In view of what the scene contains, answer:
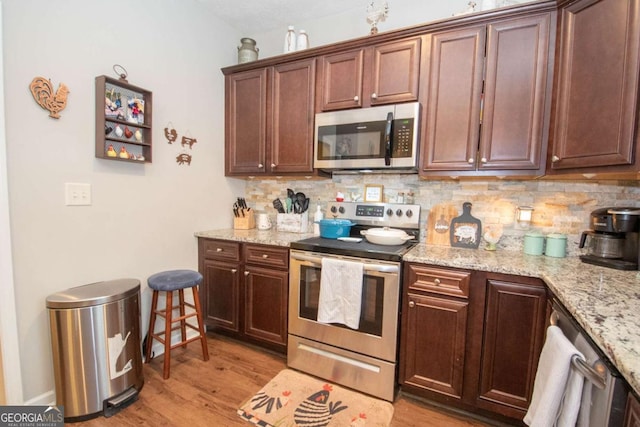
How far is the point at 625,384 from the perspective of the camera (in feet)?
2.53

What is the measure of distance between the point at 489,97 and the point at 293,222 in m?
1.72

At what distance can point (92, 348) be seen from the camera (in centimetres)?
157

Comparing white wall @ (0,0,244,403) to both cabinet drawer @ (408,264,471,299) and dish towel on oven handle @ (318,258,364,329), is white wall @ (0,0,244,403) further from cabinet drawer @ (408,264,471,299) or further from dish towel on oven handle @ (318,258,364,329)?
cabinet drawer @ (408,264,471,299)

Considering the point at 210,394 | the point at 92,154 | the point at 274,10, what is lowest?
the point at 210,394

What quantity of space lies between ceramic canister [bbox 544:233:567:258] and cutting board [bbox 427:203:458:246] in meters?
0.57

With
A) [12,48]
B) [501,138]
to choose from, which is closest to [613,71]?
[501,138]

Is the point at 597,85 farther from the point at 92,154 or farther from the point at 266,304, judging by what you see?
the point at 92,154

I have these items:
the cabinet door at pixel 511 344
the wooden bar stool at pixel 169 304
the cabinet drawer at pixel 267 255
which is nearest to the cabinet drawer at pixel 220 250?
the cabinet drawer at pixel 267 255

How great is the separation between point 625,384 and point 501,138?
138 cm

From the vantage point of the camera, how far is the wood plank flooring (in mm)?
1621

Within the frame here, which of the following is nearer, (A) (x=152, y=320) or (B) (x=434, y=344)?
(B) (x=434, y=344)

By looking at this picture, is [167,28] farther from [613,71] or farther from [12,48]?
[613,71]

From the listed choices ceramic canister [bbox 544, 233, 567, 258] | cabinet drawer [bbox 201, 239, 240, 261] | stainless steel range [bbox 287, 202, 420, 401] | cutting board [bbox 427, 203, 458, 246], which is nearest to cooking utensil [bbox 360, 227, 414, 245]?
stainless steel range [bbox 287, 202, 420, 401]

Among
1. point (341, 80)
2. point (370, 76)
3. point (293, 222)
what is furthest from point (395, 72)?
point (293, 222)
